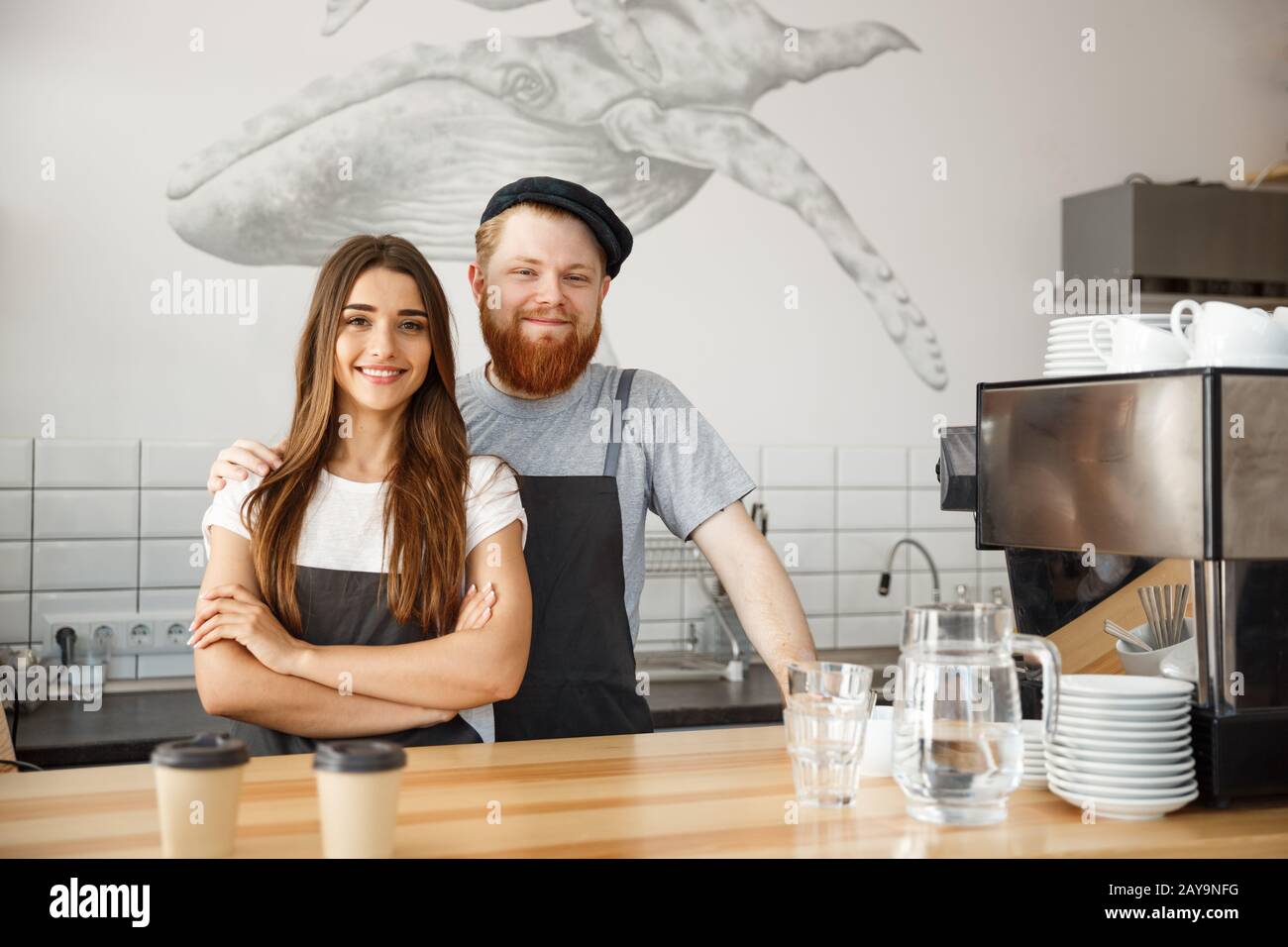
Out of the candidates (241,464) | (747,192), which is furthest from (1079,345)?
(747,192)

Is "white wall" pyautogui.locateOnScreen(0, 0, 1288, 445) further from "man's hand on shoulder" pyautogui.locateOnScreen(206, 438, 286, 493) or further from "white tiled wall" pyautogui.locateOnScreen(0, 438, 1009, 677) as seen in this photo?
"man's hand on shoulder" pyautogui.locateOnScreen(206, 438, 286, 493)

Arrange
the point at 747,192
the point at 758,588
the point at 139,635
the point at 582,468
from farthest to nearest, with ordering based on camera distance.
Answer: the point at 747,192 → the point at 139,635 → the point at 582,468 → the point at 758,588

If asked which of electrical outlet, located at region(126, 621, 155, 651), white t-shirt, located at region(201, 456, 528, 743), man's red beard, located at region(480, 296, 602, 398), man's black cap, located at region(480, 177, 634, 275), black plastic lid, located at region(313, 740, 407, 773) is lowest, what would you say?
electrical outlet, located at region(126, 621, 155, 651)

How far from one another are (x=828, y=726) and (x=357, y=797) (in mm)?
455

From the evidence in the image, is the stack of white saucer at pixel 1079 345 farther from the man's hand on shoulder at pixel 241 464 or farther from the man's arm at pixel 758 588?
the man's hand on shoulder at pixel 241 464

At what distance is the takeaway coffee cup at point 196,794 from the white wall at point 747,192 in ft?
7.34

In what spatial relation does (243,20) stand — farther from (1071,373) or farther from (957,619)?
(957,619)

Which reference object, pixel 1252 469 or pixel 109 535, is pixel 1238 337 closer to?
pixel 1252 469

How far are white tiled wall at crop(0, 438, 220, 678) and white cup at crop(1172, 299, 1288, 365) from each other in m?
2.36

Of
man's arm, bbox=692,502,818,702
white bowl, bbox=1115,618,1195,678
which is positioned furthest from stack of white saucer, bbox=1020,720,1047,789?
man's arm, bbox=692,502,818,702

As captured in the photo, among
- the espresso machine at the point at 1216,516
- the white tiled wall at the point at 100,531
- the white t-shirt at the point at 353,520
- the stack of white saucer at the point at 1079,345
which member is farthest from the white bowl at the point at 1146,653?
the white tiled wall at the point at 100,531

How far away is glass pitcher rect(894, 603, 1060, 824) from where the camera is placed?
1112 millimetres

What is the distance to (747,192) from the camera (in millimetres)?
3527
